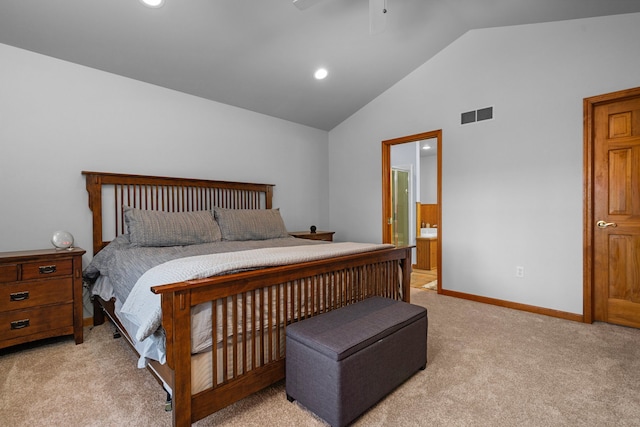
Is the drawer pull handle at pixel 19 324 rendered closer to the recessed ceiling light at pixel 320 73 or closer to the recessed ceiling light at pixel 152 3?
the recessed ceiling light at pixel 152 3

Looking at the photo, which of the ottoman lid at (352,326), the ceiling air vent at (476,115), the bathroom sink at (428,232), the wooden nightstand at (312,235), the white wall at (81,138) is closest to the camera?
the ottoman lid at (352,326)

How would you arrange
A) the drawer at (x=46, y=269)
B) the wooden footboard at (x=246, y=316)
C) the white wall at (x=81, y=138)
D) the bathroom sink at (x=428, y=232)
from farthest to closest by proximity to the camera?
the bathroom sink at (x=428, y=232) < the white wall at (x=81, y=138) < the drawer at (x=46, y=269) < the wooden footboard at (x=246, y=316)

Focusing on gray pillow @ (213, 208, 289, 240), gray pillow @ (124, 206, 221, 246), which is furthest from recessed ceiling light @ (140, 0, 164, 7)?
gray pillow @ (213, 208, 289, 240)

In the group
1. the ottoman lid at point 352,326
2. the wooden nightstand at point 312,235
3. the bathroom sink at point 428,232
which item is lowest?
the ottoman lid at point 352,326

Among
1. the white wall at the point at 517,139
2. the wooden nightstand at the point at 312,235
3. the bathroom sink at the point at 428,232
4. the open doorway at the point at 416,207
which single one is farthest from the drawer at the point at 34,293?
the bathroom sink at the point at 428,232

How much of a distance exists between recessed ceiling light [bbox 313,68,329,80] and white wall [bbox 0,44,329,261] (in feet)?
3.38

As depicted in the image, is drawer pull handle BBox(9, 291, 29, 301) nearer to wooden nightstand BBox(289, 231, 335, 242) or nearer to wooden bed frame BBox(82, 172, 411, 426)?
wooden bed frame BBox(82, 172, 411, 426)

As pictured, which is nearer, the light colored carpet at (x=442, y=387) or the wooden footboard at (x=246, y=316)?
the wooden footboard at (x=246, y=316)

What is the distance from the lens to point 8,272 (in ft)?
7.18

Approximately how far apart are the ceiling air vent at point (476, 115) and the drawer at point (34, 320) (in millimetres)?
4187

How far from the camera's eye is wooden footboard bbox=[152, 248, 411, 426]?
135 centimetres

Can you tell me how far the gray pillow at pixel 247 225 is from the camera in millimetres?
3203

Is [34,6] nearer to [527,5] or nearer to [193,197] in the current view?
[193,197]

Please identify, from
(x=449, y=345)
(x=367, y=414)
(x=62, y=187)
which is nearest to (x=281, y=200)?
(x=62, y=187)
